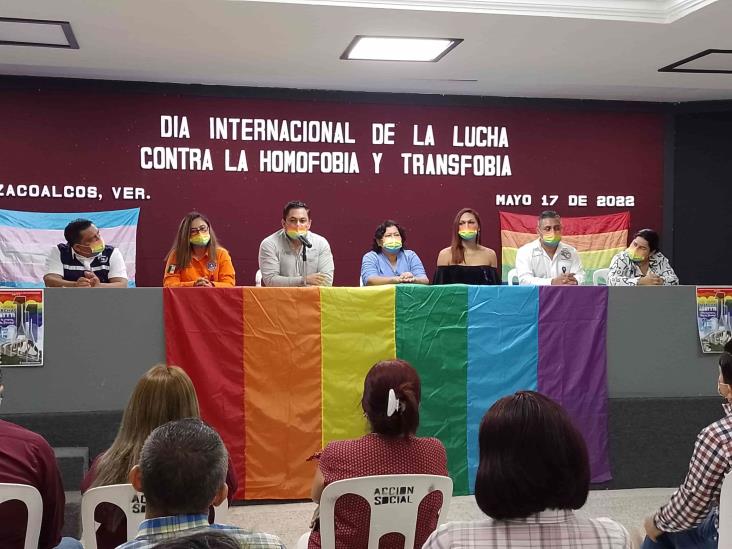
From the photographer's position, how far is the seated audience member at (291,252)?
4633mm

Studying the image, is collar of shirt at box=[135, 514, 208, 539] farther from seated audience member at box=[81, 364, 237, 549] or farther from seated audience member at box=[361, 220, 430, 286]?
seated audience member at box=[361, 220, 430, 286]

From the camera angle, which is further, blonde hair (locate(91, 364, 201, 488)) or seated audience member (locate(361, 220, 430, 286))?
seated audience member (locate(361, 220, 430, 286))

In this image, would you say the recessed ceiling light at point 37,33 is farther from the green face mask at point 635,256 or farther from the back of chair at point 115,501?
the green face mask at point 635,256

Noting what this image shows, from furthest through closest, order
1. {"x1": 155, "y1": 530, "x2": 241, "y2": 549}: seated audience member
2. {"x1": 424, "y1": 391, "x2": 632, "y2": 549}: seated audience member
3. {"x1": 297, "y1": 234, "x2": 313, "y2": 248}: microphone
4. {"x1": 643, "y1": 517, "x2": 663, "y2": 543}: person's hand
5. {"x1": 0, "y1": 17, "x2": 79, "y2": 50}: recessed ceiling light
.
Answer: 1. {"x1": 0, "y1": 17, "x2": 79, "y2": 50}: recessed ceiling light
2. {"x1": 297, "y1": 234, "x2": 313, "y2": 248}: microphone
3. {"x1": 643, "y1": 517, "x2": 663, "y2": 543}: person's hand
4. {"x1": 424, "y1": 391, "x2": 632, "y2": 549}: seated audience member
5. {"x1": 155, "y1": 530, "x2": 241, "y2": 549}: seated audience member

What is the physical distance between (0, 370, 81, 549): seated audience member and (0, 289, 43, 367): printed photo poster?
5.82 ft

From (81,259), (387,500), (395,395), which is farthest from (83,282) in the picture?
(387,500)

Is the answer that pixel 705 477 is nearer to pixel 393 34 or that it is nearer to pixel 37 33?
pixel 393 34

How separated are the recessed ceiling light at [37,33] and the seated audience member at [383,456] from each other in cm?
367

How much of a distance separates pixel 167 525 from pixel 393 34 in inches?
167

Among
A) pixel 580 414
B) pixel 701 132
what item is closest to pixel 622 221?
pixel 701 132

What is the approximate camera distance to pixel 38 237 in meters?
6.09

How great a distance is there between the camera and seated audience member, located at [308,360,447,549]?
2.13 m

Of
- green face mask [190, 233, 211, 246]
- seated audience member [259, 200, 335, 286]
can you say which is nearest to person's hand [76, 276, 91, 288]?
green face mask [190, 233, 211, 246]

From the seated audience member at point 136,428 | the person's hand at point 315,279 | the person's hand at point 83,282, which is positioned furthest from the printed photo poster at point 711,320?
the person's hand at point 83,282
